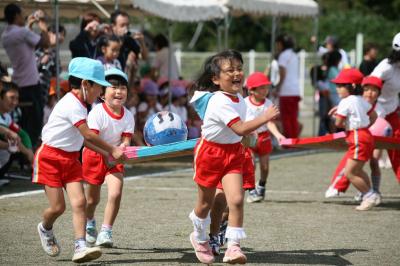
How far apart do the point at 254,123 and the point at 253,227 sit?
99.4 inches

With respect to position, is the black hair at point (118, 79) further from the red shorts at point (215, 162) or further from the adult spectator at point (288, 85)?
the adult spectator at point (288, 85)

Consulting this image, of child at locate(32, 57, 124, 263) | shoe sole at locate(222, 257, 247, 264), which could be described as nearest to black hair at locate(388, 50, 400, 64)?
child at locate(32, 57, 124, 263)

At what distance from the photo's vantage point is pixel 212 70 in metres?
8.03

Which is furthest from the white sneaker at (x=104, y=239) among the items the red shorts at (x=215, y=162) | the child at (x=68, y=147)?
the red shorts at (x=215, y=162)

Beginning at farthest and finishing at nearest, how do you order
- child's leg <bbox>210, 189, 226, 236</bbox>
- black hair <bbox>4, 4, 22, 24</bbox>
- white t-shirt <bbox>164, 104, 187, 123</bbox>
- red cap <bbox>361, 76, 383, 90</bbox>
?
white t-shirt <bbox>164, 104, 187, 123</bbox>
black hair <bbox>4, 4, 22, 24</bbox>
red cap <bbox>361, 76, 383, 90</bbox>
child's leg <bbox>210, 189, 226, 236</bbox>

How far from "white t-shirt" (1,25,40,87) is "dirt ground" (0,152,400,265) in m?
2.06

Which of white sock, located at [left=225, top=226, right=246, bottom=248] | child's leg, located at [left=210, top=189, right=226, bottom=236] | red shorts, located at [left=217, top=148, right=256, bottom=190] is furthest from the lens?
red shorts, located at [left=217, top=148, right=256, bottom=190]

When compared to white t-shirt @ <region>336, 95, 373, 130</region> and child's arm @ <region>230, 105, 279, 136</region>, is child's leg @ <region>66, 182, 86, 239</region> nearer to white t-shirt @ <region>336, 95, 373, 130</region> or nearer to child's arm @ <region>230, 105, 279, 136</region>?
child's arm @ <region>230, 105, 279, 136</region>

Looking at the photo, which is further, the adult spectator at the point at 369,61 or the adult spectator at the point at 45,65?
the adult spectator at the point at 369,61

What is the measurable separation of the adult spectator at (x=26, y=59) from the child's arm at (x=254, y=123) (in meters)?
7.23

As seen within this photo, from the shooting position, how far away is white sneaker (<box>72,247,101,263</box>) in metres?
7.30

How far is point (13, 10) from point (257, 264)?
25.2 ft

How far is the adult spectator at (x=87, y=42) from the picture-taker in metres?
13.8

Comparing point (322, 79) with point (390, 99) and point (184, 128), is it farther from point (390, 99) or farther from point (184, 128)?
point (184, 128)
